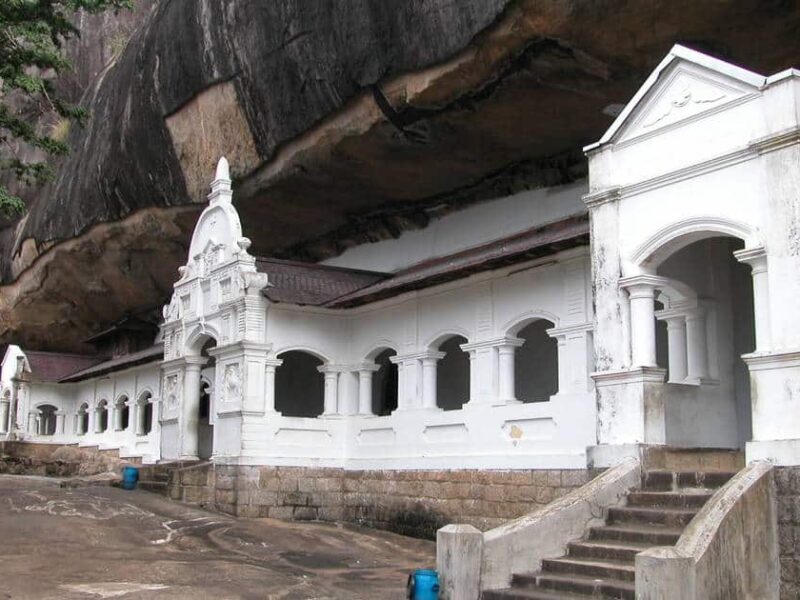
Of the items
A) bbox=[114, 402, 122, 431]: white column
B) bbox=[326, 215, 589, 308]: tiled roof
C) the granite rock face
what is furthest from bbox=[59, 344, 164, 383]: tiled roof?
bbox=[326, 215, 589, 308]: tiled roof

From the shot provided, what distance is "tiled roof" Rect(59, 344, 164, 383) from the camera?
26.5 metres

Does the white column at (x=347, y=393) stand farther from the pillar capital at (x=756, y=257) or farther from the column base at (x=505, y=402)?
the pillar capital at (x=756, y=257)

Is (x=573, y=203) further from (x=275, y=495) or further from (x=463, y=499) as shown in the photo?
(x=275, y=495)

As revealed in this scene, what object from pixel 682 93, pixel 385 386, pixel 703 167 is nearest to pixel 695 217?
pixel 703 167

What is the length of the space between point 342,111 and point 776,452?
1127cm

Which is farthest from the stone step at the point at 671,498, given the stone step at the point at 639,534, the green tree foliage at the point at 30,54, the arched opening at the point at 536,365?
the green tree foliage at the point at 30,54

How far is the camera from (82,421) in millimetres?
33719

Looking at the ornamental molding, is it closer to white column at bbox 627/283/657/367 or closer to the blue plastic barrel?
white column at bbox 627/283/657/367

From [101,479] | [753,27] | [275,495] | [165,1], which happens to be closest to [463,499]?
[275,495]

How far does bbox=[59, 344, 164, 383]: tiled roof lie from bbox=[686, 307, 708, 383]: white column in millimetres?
16616

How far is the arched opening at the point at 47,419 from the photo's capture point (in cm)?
3493

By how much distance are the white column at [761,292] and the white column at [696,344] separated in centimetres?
222

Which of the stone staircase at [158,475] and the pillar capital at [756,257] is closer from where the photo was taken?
the pillar capital at [756,257]

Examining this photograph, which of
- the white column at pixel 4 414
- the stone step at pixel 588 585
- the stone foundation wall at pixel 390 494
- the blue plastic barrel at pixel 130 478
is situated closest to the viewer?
the stone step at pixel 588 585
